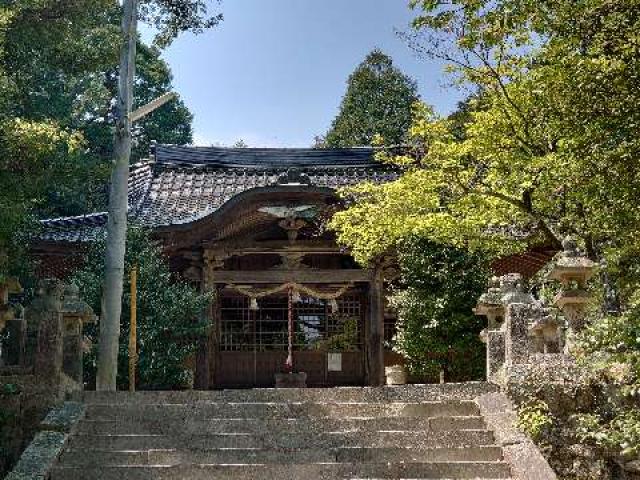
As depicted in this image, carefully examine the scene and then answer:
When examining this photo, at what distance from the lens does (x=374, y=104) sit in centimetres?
3278

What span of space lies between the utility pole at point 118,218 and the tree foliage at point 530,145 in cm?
342

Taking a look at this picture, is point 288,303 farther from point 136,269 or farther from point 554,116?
point 554,116

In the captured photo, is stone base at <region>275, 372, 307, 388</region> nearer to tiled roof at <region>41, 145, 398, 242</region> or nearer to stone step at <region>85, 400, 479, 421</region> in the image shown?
tiled roof at <region>41, 145, 398, 242</region>

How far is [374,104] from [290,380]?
19.6m

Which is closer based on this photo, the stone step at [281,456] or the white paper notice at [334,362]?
the stone step at [281,456]

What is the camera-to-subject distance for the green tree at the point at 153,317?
1243 centimetres

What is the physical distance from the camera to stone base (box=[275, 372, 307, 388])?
15.2 meters

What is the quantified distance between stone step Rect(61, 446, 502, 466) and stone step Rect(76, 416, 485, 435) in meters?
0.50

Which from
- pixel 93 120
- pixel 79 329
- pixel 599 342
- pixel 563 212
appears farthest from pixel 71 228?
pixel 93 120

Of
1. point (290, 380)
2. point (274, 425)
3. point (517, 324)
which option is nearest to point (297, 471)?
point (274, 425)

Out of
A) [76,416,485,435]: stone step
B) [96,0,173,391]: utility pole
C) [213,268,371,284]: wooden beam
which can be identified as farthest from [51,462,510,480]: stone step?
[213,268,371,284]: wooden beam

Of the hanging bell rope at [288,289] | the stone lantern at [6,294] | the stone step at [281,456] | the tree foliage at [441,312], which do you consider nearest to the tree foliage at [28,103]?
the stone lantern at [6,294]

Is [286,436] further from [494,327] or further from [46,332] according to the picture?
[494,327]

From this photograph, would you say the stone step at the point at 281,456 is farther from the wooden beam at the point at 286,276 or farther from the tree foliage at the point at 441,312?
the wooden beam at the point at 286,276
